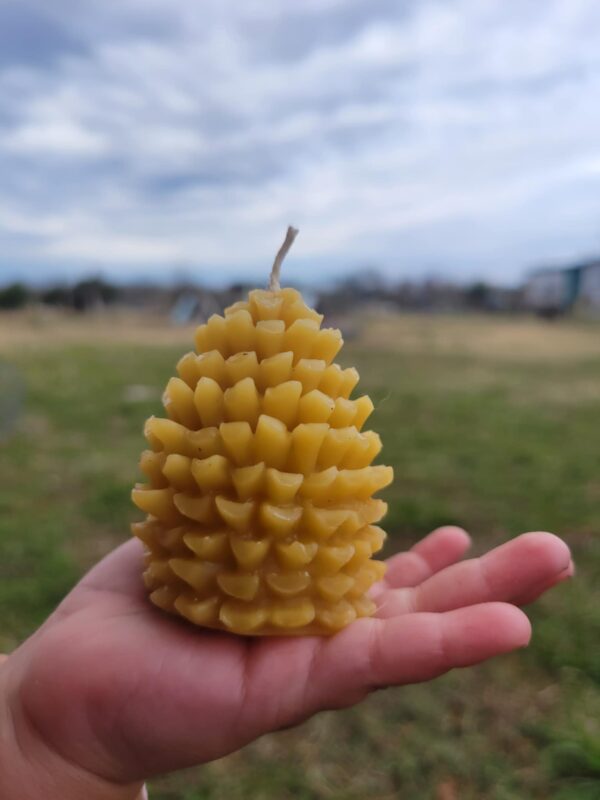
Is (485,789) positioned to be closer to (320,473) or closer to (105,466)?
(320,473)

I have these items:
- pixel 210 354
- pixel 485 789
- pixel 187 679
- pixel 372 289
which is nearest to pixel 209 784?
pixel 485 789

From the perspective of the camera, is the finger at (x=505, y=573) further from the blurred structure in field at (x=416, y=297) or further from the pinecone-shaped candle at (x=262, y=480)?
the blurred structure in field at (x=416, y=297)

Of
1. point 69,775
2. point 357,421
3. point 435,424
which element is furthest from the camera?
point 435,424

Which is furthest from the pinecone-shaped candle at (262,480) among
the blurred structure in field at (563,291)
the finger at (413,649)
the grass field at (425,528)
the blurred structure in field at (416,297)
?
the blurred structure in field at (563,291)

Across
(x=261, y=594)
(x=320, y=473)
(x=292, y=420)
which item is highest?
(x=292, y=420)

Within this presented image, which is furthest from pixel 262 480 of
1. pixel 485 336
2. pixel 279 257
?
pixel 485 336

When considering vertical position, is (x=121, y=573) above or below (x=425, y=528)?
above

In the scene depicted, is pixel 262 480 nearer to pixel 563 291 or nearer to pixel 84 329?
pixel 84 329

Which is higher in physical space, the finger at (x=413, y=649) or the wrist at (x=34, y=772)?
the finger at (x=413, y=649)
